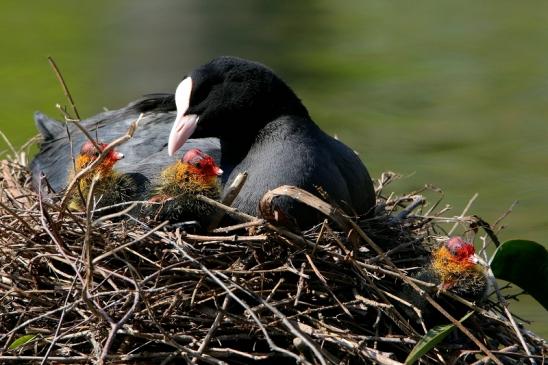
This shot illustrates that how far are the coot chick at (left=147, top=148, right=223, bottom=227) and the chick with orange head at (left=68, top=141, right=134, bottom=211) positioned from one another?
0.13 meters

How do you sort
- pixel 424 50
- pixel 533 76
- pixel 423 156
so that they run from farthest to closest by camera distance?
pixel 424 50 < pixel 533 76 < pixel 423 156

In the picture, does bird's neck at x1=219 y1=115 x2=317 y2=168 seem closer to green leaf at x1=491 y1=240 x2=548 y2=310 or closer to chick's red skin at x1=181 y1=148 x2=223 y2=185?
chick's red skin at x1=181 y1=148 x2=223 y2=185

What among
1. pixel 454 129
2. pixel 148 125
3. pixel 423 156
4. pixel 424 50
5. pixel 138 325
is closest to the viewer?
pixel 138 325

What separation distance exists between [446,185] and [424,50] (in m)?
3.62

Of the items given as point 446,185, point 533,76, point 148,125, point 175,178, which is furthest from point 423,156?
point 175,178

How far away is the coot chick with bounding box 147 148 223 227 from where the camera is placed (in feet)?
12.5

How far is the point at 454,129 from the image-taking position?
28.9ft

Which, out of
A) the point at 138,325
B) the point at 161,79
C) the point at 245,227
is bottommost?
the point at 161,79

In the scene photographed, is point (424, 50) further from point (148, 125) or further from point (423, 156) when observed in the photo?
point (148, 125)

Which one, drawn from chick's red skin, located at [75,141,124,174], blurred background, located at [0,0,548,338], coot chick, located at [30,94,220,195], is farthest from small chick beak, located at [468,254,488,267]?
blurred background, located at [0,0,548,338]

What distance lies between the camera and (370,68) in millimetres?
10453

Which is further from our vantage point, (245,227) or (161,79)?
(161,79)

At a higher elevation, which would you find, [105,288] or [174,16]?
[105,288]

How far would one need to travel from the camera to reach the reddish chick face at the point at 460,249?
12.1 ft
